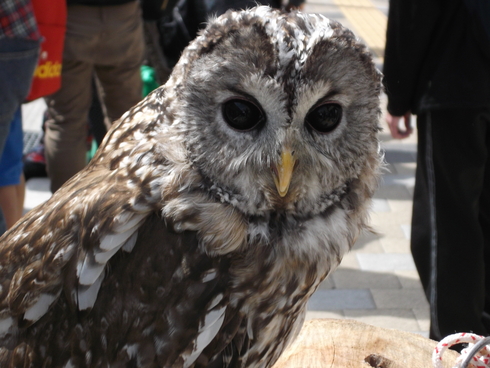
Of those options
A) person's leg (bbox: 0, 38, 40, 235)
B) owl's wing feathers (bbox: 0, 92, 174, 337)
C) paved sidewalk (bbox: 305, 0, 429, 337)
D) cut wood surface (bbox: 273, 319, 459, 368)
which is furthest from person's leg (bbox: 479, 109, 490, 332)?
person's leg (bbox: 0, 38, 40, 235)

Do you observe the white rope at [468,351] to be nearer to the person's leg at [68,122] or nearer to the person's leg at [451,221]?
the person's leg at [451,221]

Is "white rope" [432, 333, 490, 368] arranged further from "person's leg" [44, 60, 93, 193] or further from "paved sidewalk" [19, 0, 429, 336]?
"person's leg" [44, 60, 93, 193]

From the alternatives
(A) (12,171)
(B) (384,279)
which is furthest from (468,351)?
(A) (12,171)

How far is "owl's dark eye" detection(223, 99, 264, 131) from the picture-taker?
4.57ft

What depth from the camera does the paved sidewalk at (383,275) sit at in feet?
11.7

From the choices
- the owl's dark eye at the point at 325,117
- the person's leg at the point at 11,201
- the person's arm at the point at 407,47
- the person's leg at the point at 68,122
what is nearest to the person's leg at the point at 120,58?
the person's leg at the point at 68,122

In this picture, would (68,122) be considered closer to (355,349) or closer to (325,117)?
(355,349)

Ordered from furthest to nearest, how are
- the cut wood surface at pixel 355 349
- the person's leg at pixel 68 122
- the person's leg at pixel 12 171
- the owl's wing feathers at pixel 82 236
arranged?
the person's leg at pixel 68 122 < the person's leg at pixel 12 171 < the cut wood surface at pixel 355 349 < the owl's wing feathers at pixel 82 236

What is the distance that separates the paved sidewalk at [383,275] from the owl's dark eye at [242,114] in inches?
54.1

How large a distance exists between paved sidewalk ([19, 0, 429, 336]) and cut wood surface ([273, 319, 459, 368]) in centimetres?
101

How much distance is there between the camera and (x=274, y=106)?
4.46ft

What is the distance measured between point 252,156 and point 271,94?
0.18 meters

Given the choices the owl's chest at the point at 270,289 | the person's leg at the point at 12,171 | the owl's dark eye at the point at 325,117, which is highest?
the owl's dark eye at the point at 325,117

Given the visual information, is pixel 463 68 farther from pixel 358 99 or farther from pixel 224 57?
pixel 224 57
